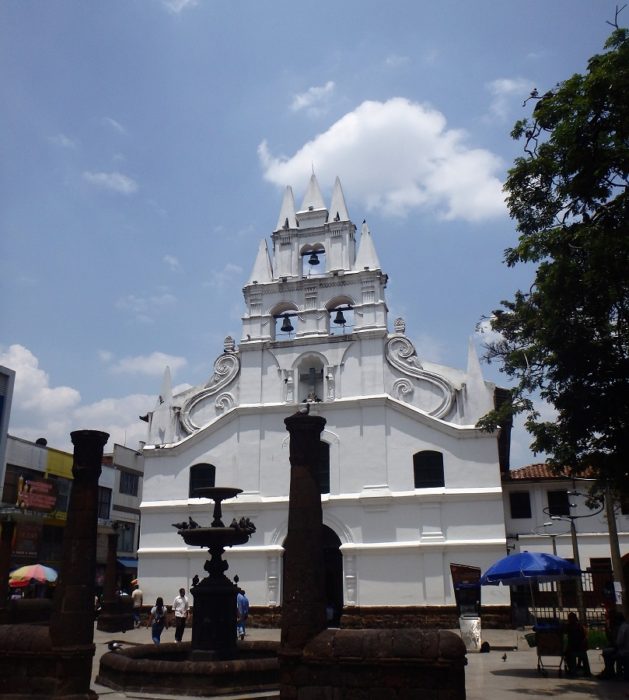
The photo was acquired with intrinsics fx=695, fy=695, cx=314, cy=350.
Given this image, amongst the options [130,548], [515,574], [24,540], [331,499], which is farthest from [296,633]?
[130,548]

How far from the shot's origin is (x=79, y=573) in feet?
34.3

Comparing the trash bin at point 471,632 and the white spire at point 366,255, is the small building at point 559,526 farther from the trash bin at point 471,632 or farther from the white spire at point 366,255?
the white spire at point 366,255

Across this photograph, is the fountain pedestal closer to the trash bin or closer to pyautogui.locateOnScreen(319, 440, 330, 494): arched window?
the trash bin

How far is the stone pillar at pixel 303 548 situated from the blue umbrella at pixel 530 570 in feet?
20.6

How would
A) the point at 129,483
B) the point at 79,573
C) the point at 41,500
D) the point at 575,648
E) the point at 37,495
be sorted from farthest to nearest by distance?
the point at 129,483 → the point at 41,500 → the point at 37,495 → the point at 575,648 → the point at 79,573

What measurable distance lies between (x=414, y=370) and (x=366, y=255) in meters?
5.01

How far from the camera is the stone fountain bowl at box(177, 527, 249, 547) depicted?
13.2 m

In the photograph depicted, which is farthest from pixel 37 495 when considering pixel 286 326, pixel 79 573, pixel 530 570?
pixel 530 570

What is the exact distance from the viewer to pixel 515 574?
14273mm

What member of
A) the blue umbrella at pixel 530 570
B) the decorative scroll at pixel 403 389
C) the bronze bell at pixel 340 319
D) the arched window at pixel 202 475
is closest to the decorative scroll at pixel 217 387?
the arched window at pixel 202 475

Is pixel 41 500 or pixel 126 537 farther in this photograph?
pixel 126 537

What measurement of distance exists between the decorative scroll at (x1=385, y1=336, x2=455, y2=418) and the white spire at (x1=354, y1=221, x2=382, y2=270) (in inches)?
120

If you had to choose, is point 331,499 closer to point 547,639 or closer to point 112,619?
point 112,619

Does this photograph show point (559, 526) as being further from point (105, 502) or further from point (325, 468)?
point (105, 502)
